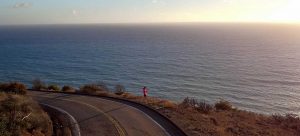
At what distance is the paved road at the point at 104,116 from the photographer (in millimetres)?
18875

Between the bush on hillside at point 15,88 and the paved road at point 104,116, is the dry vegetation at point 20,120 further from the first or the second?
the bush on hillside at point 15,88

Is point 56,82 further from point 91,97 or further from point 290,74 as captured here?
point 290,74

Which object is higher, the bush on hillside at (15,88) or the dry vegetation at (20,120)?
the dry vegetation at (20,120)

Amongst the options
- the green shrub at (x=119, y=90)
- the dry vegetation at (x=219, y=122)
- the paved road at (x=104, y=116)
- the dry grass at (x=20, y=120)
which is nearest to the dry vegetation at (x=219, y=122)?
the dry vegetation at (x=219, y=122)

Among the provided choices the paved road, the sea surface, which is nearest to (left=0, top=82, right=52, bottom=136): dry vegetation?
the paved road

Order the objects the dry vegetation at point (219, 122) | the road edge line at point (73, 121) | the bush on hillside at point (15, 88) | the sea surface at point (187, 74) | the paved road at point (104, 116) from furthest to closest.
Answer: the sea surface at point (187, 74) → the bush on hillside at point (15, 88) → the dry vegetation at point (219, 122) → the paved road at point (104, 116) → the road edge line at point (73, 121)

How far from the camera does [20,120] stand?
18.2 meters

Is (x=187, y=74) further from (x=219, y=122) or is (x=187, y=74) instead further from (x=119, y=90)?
(x=219, y=122)

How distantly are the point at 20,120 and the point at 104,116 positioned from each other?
564cm

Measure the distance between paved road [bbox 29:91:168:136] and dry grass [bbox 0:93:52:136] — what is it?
2.12m

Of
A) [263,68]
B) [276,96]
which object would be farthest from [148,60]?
[276,96]

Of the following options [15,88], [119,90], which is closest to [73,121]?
[15,88]

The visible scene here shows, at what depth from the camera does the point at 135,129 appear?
19.3 m

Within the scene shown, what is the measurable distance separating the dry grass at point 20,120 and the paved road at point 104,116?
6.95 feet
